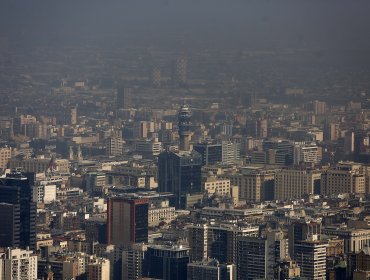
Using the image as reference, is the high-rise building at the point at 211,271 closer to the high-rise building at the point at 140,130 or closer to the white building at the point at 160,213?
the white building at the point at 160,213

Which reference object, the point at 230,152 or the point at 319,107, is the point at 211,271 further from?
the point at 319,107

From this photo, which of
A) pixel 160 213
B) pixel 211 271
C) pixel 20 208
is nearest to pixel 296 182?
pixel 160 213

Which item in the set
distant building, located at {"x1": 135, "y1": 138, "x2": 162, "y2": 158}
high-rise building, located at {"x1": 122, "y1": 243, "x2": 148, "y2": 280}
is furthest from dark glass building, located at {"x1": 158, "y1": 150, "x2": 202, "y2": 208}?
high-rise building, located at {"x1": 122, "y1": 243, "x2": 148, "y2": 280}

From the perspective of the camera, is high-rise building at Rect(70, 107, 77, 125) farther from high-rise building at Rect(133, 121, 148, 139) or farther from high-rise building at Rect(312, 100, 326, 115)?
high-rise building at Rect(312, 100, 326, 115)

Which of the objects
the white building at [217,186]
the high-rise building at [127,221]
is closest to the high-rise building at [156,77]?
the white building at [217,186]

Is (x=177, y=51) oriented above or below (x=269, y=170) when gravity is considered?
above

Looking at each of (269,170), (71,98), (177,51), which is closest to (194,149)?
(269,170)

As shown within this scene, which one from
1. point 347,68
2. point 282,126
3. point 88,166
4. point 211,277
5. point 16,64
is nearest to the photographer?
point 211,277

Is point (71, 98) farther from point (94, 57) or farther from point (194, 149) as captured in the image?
point (194, 149)
